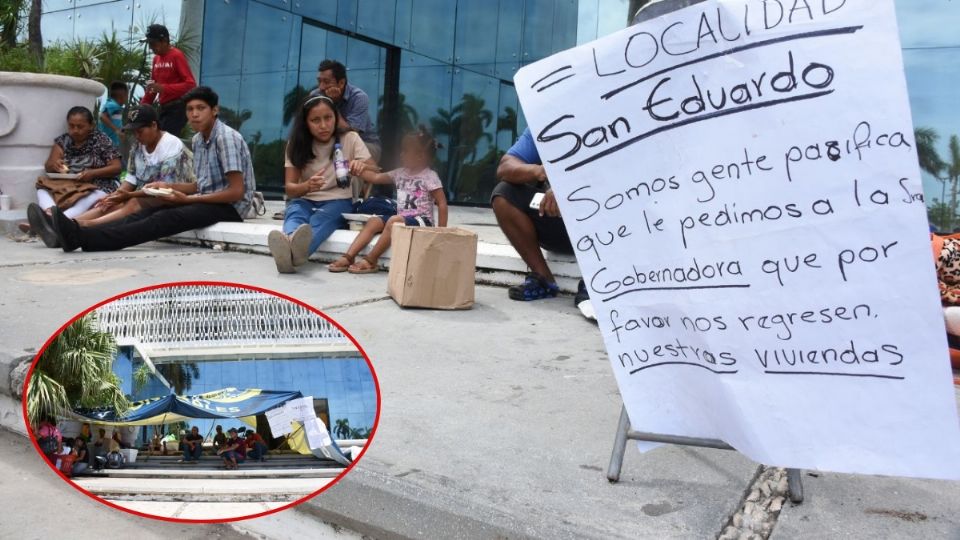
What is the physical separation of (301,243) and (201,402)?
14.4 feet

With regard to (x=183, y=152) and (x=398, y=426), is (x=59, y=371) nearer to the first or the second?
(x=398, y=426)

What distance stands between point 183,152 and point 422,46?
575 centimetres

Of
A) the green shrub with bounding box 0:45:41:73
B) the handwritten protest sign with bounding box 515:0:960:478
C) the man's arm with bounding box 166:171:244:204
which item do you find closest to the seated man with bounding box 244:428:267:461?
the handwritten protest sign with bounding box 515:0:960:478

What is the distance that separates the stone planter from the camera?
25.8ft

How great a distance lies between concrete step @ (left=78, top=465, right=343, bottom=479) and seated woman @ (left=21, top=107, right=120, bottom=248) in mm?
6143

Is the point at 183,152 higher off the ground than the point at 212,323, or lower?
Answer: higher

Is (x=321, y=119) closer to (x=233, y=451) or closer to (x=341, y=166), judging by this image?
(x=341, y=166)

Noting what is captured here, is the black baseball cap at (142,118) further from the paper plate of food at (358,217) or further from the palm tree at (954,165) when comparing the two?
the palm tree at (954,165)

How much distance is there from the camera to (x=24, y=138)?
7949mm

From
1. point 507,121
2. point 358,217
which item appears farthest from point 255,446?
point 507,121

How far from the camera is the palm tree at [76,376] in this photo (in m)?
1.58

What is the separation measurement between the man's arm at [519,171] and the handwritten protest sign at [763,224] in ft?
8.11

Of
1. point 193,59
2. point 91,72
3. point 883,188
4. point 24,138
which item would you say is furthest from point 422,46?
point 883,188

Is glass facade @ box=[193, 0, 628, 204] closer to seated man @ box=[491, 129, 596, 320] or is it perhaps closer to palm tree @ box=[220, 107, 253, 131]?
palm tree @ box=[220, 107, 253, 131]
